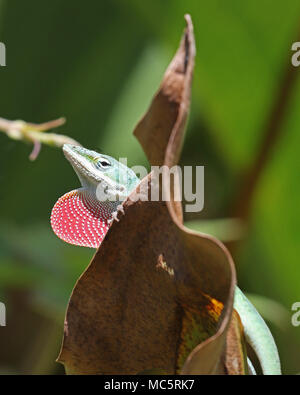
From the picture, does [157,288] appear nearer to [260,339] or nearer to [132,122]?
[260,339]

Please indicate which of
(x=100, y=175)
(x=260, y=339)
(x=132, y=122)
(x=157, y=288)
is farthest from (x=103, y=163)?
(x=132, y=122)

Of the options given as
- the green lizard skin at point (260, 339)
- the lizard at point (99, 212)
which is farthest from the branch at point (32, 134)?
the green lizard skin at point (260, 339)

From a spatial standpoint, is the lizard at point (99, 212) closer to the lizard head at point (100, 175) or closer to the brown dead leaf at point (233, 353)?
the lizard head at point (100, 175)

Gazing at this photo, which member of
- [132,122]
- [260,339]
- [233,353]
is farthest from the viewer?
[132,122]

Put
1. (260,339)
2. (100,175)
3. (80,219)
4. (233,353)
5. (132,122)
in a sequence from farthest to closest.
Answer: (132,122)
(100,175)
(80,219)
(260,339)
(233,353)

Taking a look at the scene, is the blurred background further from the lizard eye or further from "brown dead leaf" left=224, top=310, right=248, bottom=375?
"brown dead leaf" left=224, top=310, right=248, bottom=375

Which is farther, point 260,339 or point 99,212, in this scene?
point 99,212

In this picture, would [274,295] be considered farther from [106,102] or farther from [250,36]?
[106,102]
